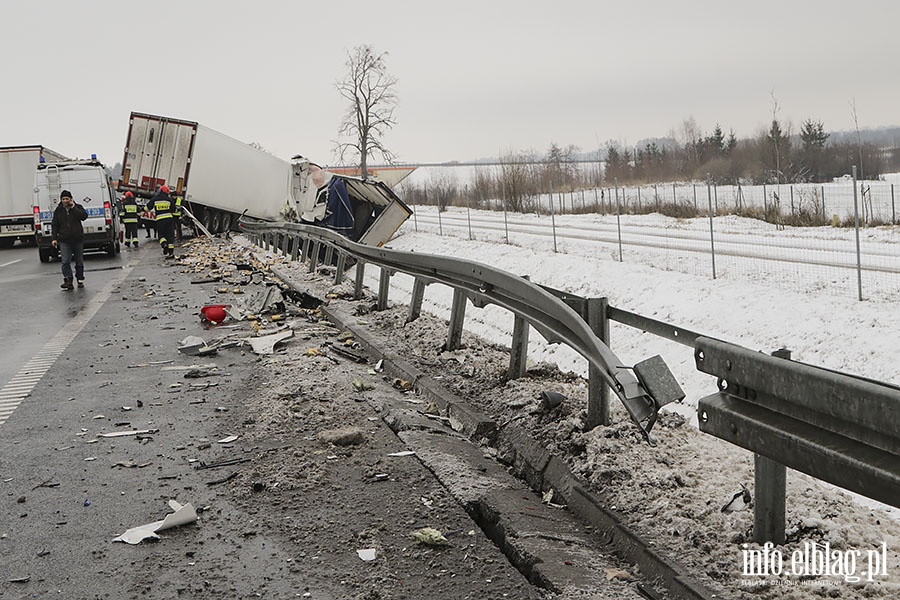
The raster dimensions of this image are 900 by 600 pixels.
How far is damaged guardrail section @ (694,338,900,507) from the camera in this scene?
8.97 feet

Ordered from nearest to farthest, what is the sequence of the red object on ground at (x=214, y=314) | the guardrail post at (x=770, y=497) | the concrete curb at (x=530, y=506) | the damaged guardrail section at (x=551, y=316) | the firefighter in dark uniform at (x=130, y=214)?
the guardrail post at (x=770, y=497), the concrete curb at (x=530, y=506), the damaged guardrail section at (x=551, y=316), the red object on ground at (x=214, y=314), the firefighter in dark uniform at (x=130, y=214)

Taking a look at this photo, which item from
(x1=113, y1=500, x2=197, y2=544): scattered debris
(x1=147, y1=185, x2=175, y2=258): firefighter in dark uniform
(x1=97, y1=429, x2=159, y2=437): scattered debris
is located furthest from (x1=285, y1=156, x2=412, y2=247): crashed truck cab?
(x1=113, y1=500, x2=197, y2=544): scattered debris

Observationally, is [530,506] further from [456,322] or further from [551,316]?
[456,322]

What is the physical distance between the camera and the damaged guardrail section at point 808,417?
2.74 m

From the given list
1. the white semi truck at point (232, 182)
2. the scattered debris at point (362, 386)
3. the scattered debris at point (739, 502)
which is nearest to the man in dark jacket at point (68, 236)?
the white semi truck at point (232, 182)

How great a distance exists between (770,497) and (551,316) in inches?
89.3

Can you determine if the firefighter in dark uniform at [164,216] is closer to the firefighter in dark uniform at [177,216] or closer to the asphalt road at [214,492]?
the firefighter in dark uniform at [177,216]

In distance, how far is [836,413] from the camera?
116 inches

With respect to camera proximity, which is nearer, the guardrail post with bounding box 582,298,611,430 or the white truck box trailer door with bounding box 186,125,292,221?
the guardrail post with bounding box 582,298,611,430

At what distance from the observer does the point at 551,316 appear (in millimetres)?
5570

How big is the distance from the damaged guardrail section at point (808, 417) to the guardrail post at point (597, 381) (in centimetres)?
137

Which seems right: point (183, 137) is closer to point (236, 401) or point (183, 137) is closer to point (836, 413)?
point (236, 401)

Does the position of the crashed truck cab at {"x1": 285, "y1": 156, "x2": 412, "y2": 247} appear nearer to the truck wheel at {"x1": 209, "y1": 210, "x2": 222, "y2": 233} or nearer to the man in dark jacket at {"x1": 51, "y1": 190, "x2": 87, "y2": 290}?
the truck wheel at {"x1": 209, "y1": 210, "x2": 222, "y2": 233}

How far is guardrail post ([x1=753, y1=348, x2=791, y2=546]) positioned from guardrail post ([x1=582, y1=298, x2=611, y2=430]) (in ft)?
4.99
